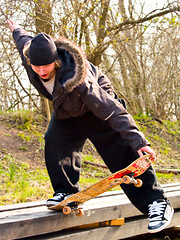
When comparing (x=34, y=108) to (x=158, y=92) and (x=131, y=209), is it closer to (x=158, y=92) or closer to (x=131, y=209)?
(x=158, y=92)

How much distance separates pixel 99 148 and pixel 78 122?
311 millimetres

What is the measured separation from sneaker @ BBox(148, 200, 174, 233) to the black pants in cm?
7

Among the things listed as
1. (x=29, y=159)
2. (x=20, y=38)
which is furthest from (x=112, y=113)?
(x=29, y=159)

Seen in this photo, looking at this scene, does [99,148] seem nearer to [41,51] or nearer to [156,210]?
[156,210]

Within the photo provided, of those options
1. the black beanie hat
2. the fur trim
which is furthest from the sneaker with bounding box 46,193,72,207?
the black beanie hat

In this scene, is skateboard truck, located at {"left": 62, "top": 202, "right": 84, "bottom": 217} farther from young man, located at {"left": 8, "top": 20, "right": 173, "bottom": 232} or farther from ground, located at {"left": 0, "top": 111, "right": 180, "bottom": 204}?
ground, located at {"left": 0, "top": 111, "right": 180, "bottom": 204}

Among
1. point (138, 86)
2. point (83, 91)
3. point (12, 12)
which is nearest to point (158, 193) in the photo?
point (83, 91)

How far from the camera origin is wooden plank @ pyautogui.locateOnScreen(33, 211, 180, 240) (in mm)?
2632

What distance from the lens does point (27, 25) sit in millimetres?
7488

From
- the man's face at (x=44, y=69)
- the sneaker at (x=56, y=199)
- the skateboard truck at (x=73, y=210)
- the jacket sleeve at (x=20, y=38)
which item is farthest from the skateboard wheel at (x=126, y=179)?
the jacket sleeve at (x=20, y=38)

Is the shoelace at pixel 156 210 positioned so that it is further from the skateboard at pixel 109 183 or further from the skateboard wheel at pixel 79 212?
the skateboard wheel at pixel 79 212

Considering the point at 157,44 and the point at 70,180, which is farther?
the point at 157,44

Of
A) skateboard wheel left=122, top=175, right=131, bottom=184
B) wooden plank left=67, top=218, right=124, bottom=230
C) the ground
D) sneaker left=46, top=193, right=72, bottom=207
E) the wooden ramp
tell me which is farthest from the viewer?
the ground

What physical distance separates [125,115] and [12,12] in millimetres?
5493
